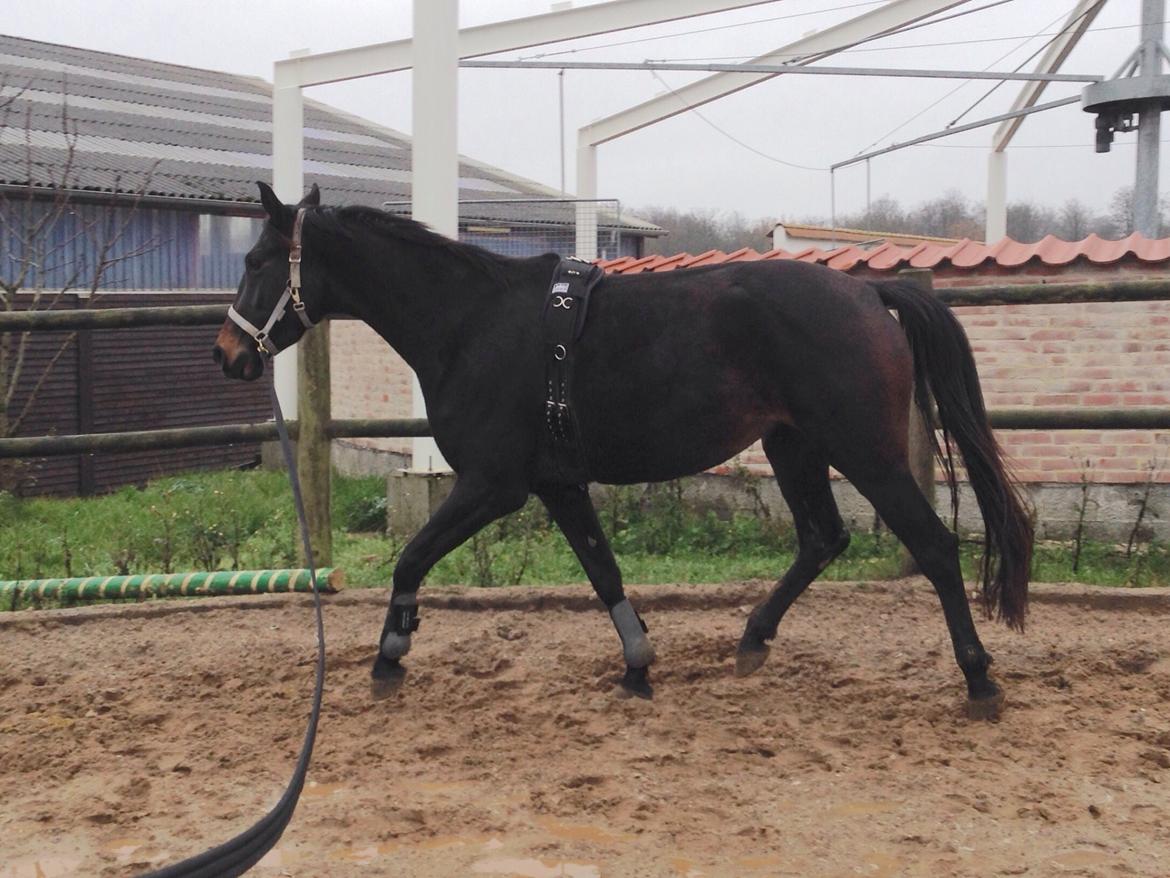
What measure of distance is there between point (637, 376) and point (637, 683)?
1102 mm

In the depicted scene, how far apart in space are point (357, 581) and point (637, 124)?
956 cm

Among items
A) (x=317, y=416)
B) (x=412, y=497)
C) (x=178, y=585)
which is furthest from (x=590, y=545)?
(x=412, y=497)

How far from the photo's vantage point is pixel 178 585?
548 centimetres

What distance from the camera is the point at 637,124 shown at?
1442 centimetres

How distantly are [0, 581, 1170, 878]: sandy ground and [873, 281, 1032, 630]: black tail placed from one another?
0.40 m

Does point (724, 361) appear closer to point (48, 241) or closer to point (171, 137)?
point (48, 241)

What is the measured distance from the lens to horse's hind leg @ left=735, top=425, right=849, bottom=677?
4.49 metres

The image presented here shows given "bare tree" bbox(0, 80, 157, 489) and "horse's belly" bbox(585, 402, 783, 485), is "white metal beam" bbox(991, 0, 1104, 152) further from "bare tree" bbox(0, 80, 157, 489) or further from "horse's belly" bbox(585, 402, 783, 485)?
"horse's belly" bbox(585, 402, 783, 485)

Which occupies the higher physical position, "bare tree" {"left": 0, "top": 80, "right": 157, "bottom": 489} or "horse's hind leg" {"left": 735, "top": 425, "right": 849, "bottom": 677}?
"bare tree" {"left": 0, "top": 80, "right": 157, "bottom": 489}

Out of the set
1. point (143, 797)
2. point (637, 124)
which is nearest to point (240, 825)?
point (143, 797)

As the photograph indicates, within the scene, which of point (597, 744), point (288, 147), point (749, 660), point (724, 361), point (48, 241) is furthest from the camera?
point (48, 241)

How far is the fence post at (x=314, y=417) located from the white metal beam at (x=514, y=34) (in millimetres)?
4326

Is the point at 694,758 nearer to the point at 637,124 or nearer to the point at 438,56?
the point at 438,56

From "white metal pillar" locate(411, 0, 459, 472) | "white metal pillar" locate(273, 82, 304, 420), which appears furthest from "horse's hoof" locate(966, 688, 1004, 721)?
"white metal pillar" locate(273, 82, 304, 420)
